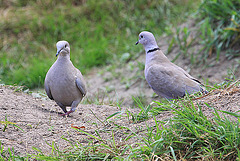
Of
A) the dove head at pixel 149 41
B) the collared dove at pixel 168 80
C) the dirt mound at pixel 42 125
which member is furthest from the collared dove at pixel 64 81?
the dove head at pixel 149 41

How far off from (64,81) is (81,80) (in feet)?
0.88

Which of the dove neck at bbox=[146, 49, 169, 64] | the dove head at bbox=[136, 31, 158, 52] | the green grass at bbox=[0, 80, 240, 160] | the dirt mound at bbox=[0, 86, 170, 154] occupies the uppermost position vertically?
the dove head at bbox=[136, 31, 158, 52]

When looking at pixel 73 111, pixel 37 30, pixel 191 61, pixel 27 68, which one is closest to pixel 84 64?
pixel 27 68

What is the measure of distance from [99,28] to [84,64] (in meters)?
1.47

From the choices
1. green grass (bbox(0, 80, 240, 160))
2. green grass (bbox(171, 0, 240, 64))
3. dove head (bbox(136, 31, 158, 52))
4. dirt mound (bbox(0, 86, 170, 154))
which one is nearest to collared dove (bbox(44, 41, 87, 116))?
dirt mound (bbox(0, 86, 170, 154))

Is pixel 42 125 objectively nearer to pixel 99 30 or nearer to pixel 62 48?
pixel 62 48

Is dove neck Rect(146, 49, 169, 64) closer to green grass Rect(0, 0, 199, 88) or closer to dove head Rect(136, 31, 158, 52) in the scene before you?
dove head Rect(136, 31, 158, 52)

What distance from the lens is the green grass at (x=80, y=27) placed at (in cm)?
776

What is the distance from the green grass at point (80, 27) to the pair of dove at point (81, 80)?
277 cm

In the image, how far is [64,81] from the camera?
3.99 m

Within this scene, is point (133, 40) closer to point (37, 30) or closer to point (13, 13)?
point (37, 30)

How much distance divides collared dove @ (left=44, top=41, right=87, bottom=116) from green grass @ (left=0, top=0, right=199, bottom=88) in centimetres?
323

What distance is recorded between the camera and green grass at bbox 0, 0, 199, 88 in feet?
25.5

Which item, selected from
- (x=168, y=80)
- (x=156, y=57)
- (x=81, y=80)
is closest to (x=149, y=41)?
(x=156, y=57)
